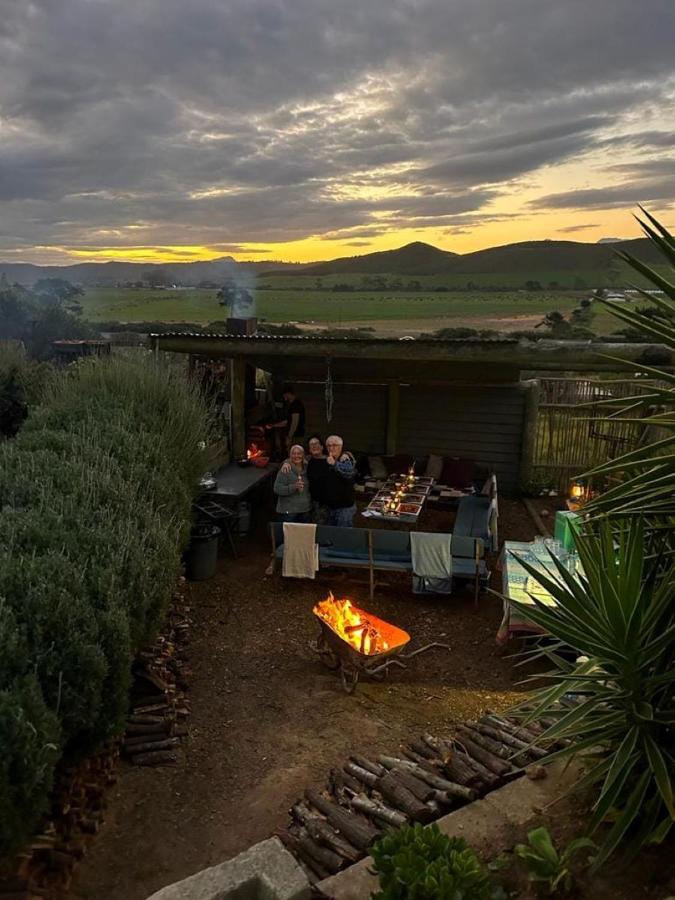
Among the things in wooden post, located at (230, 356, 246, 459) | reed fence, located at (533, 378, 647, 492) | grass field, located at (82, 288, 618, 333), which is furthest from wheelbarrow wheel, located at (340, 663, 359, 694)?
grass field, located at (82, 288, 618, 333)

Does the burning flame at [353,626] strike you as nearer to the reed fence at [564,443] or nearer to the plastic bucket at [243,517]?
the plastic bucket at [243,517]

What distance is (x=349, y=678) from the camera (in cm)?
588

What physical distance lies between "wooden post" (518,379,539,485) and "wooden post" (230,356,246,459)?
5.35 meters

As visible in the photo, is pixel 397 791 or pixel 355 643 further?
pixel 355 643

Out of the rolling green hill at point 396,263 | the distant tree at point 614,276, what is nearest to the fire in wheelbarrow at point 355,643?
the distant tree at point 614,276

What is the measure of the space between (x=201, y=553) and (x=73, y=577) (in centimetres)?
427

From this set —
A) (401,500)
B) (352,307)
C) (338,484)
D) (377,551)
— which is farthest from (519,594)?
(352,307)

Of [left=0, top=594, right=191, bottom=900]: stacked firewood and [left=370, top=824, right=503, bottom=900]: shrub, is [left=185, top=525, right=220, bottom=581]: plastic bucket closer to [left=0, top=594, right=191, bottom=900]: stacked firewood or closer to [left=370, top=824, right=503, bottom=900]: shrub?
[left=0, top=594, right=191, bottom=900]: stacked firewood

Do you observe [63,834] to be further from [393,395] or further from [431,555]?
[393,395]

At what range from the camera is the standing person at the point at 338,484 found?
8.20 metres

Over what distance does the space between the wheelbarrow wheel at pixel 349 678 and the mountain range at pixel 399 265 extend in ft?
124

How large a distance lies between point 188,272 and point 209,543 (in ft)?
133

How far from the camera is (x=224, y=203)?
4091 centimetres

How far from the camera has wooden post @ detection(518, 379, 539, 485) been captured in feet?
39.1
